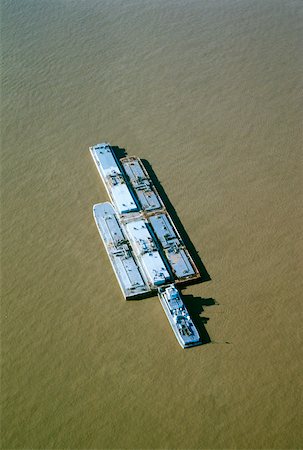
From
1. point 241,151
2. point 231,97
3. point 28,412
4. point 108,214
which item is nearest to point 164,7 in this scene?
point 231,97

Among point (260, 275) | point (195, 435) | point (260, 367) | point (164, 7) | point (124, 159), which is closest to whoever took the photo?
point (195, 435)

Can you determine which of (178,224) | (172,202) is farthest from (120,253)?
(172,202)

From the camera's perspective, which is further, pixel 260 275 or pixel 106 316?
pixel 260 275

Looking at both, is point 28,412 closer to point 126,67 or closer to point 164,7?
point 126,67

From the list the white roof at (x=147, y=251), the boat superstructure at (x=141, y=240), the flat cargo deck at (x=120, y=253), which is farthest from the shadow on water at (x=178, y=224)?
the flat cargo deck at (x=120, y=253)

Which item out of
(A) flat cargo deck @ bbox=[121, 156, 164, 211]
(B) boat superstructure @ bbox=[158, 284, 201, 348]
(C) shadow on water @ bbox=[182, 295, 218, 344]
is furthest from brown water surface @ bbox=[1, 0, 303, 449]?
(A) flat cargo deck @ bbox=[121, 156, 164, 211]

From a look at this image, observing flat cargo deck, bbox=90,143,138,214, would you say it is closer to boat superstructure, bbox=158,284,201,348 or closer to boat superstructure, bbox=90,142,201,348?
boat superstructure, bbox=90,142,201,348

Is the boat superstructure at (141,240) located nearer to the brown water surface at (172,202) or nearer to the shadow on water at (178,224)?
the shadow on water at (178,224)

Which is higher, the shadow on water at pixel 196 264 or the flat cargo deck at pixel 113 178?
the flat cargo deck at pixel 113 178

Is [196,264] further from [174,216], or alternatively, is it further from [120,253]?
[120,253]
